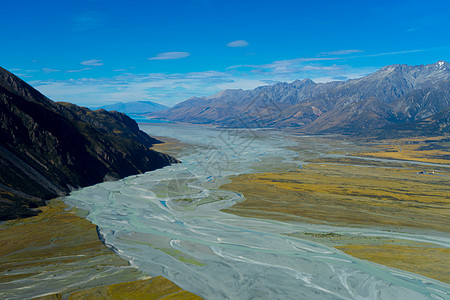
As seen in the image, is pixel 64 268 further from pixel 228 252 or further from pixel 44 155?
pixel 44 155

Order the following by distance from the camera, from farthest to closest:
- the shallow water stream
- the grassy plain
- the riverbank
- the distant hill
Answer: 1. the distant hill
2. the grassy plain
3. the shallow water stream
4. the riverbank

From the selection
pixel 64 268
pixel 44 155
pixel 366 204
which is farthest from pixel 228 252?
pixel 44 155

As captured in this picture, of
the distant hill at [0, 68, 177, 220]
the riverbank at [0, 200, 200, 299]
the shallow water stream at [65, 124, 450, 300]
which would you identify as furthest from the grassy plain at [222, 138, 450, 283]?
the distant hill at [0, 68, 177, 220]

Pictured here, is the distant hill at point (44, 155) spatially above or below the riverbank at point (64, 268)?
above

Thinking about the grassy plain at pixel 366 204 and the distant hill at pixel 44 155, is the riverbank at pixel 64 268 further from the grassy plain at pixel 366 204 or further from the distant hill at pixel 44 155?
the grassy plain at pixel 366 204

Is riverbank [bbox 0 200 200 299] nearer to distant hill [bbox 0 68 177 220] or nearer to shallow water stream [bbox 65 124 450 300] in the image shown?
shallow water stream [bbox 65 124 450 300]

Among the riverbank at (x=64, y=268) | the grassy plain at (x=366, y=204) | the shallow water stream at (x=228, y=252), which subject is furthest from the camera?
the grassy plain at (x=366, y=204)

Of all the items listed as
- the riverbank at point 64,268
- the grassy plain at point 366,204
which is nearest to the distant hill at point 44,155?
the riverbank at point 64,268
